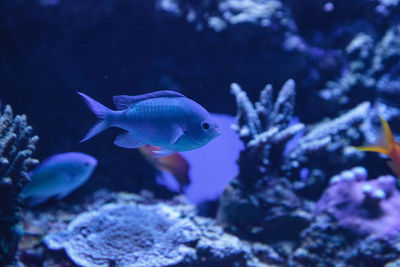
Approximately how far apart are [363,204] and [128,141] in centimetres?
285

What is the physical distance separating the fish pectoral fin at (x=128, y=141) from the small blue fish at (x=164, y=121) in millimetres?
33


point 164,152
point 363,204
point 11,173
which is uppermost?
point 363,204

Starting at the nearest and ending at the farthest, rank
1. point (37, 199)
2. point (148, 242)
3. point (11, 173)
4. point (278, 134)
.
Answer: point (11, 173), point (148, 242), point (37, 199), point (278, 134)

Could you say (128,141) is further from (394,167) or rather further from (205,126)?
(394,167)

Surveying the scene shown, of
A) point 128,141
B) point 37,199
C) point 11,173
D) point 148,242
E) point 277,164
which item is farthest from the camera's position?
point 277,164

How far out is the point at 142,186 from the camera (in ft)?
13.6

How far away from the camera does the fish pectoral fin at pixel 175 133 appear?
1391 mm

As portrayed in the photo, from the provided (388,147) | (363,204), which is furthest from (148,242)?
(388,147)

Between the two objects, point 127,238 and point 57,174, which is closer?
point 127,238

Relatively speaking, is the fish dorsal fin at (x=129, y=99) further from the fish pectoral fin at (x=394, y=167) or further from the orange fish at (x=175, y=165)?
the fish pectoral fin at (x=394, y=167)

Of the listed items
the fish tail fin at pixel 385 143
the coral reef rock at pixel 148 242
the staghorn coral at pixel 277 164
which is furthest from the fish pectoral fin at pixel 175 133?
the fish tail fin at pixel 385 143

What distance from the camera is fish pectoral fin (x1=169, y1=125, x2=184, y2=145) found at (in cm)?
139

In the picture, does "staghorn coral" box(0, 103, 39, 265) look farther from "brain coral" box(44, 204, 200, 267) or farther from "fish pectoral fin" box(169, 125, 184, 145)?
"fish pectoral fin" box(169, 125, 184, 145)

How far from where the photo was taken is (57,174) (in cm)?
285
